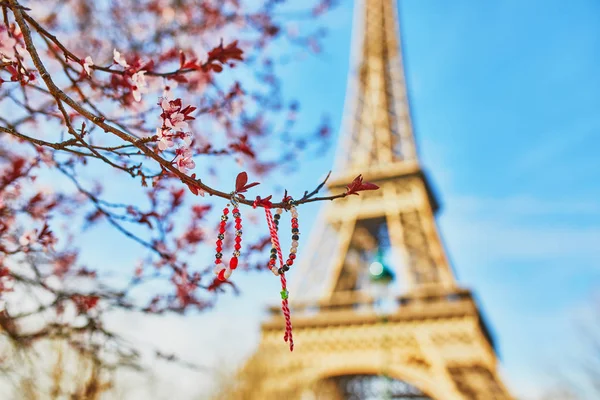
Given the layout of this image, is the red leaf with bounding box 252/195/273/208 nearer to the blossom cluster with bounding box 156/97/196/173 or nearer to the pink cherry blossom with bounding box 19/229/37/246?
the blossom cluster with bounding box 156/97/196/173

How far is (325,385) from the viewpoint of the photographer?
17.0 metres

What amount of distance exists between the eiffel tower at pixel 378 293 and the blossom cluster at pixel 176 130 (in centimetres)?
754

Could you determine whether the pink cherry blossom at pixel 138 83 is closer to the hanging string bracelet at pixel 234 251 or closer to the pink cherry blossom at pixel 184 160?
the pink cherry blossom at pixel 184 160

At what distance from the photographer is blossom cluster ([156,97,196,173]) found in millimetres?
1611

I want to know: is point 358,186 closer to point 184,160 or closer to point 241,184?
point 241,184

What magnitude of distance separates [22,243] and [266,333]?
14927 millimetres

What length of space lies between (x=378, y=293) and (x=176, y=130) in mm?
8311

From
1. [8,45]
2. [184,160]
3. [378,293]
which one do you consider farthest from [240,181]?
[378,293]

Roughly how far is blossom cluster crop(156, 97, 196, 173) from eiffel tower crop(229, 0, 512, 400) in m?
7.54

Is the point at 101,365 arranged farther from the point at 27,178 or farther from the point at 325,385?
the point at 325,385

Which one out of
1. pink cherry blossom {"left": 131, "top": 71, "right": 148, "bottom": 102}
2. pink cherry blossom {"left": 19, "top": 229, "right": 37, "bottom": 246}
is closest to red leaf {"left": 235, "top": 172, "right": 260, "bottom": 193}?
pink cherry blossom {"left": 131, "top": 71, "right": 148, "bottom": 102}

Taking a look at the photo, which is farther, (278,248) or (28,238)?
(28,238)

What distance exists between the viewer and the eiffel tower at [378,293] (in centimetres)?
1440

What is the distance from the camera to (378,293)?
941 cm
